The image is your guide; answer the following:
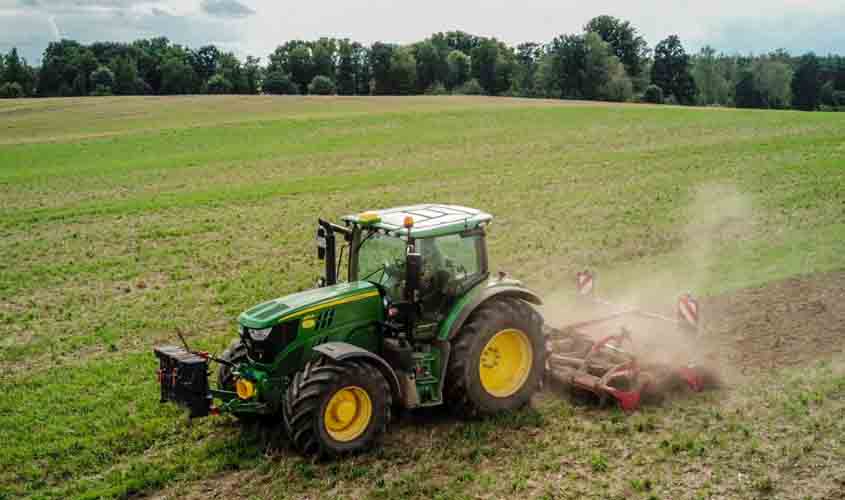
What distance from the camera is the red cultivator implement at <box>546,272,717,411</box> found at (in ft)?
32.1

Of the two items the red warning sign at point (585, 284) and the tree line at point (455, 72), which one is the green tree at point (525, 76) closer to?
the tree line at point (455, 72)

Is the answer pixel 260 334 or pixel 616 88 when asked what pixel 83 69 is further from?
pixel 260 334

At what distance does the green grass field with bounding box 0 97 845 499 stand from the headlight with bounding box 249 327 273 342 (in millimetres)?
1312

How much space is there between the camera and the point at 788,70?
108 meters

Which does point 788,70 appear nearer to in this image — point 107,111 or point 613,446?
point 107,111

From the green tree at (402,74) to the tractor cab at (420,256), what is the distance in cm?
11002

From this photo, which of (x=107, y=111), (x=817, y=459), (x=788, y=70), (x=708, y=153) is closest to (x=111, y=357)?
(x=817, y=459)

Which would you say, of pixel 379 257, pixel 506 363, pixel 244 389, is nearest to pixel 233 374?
pixel 244 389

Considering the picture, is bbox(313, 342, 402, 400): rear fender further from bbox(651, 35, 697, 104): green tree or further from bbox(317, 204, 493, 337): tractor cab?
bbox(651, 35, 697, 104): green tree

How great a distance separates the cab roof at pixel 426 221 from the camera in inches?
362

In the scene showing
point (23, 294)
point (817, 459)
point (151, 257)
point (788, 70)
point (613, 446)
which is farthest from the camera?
point (788, 70)

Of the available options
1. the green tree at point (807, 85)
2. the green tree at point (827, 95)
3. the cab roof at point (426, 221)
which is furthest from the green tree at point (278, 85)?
the cab roof at point (426, 221)

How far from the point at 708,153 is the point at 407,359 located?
2809 cm

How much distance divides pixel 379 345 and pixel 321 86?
104 m
